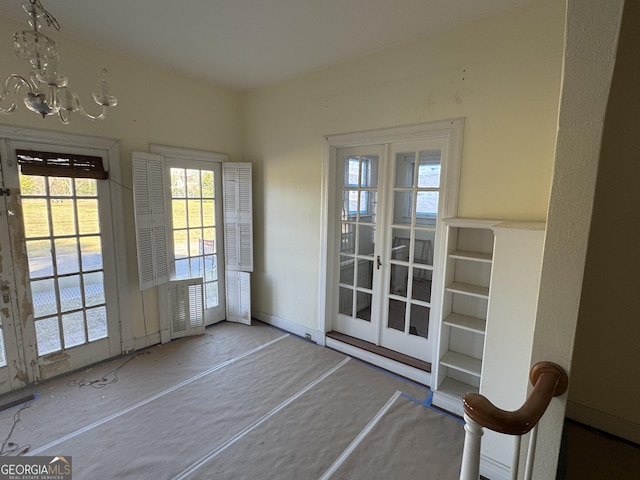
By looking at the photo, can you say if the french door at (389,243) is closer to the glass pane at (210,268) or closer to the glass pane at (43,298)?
the glass pane at (210,268)

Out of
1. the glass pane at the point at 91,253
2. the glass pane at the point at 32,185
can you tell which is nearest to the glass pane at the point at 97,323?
the glass pane at the point at 91,253

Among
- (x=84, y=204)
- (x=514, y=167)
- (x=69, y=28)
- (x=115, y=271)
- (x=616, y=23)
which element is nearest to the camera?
(x=616, y=23)

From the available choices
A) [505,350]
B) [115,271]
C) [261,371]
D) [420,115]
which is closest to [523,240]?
[505,350]

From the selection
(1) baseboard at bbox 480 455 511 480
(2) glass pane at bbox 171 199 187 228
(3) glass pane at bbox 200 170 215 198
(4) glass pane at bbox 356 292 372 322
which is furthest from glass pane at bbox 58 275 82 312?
(1) baseboard at bbox 480 455 511 480

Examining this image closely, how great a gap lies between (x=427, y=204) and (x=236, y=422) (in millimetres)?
2427

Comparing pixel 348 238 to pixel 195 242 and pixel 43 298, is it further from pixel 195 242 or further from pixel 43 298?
pixel 43 298

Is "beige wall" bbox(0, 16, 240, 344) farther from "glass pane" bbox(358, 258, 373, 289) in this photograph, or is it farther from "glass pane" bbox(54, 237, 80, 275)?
"glass pane" bbox(358, 258, 373, 289)

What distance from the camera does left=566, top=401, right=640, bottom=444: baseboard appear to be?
2053mm

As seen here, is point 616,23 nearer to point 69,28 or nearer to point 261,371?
point 261,371

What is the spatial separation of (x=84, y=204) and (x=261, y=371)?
2.35 meters

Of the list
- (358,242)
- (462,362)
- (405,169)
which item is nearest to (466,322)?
(462,362)

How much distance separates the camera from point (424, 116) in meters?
2.69

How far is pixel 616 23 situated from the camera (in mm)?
918

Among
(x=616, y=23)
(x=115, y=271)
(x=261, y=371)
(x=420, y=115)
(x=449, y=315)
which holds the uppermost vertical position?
(x=420, y=115)
